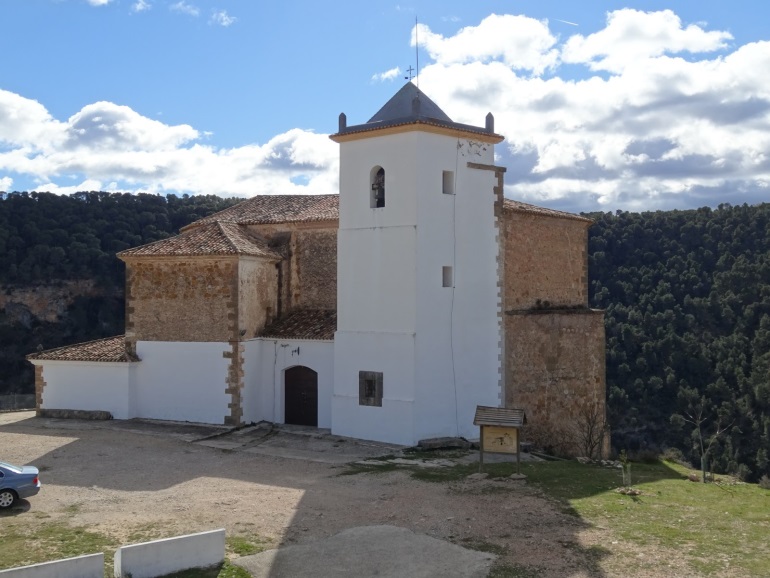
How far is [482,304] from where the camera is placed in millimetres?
20609

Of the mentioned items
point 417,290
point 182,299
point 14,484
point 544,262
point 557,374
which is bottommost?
point 14,484

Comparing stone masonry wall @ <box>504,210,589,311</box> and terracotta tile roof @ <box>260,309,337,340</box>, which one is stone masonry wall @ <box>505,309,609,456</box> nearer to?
stone masonry wall @ <box>504,210,589,311</box>

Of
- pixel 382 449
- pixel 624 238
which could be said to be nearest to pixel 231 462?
pixel 382 449

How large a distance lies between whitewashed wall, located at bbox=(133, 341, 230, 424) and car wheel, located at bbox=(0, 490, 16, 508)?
8.77 m

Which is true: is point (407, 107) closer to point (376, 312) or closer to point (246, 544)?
point (376, 312)

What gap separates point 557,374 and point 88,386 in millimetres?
13348

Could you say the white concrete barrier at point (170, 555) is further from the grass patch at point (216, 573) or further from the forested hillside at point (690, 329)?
the forested hillside at point (690, 329)

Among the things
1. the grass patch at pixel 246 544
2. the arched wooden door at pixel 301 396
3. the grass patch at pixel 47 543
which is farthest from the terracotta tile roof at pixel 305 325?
the grass patch at pixel 47 543

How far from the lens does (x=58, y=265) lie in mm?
46406

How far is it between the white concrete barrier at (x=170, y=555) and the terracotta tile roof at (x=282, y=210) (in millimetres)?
13696

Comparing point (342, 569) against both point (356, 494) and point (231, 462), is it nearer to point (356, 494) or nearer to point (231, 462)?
point (356, 494)

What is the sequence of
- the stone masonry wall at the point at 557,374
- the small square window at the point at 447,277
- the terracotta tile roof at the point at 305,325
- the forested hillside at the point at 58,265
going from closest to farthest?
the small square window at the point at 447,277, the stone masonry wall at the point at 557,374, the terracotta tile roof at the point at 305,325, the forested hillside at the point at 58,265

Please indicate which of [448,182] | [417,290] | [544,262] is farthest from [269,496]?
[544,262]

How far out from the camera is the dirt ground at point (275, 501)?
11727 mm
